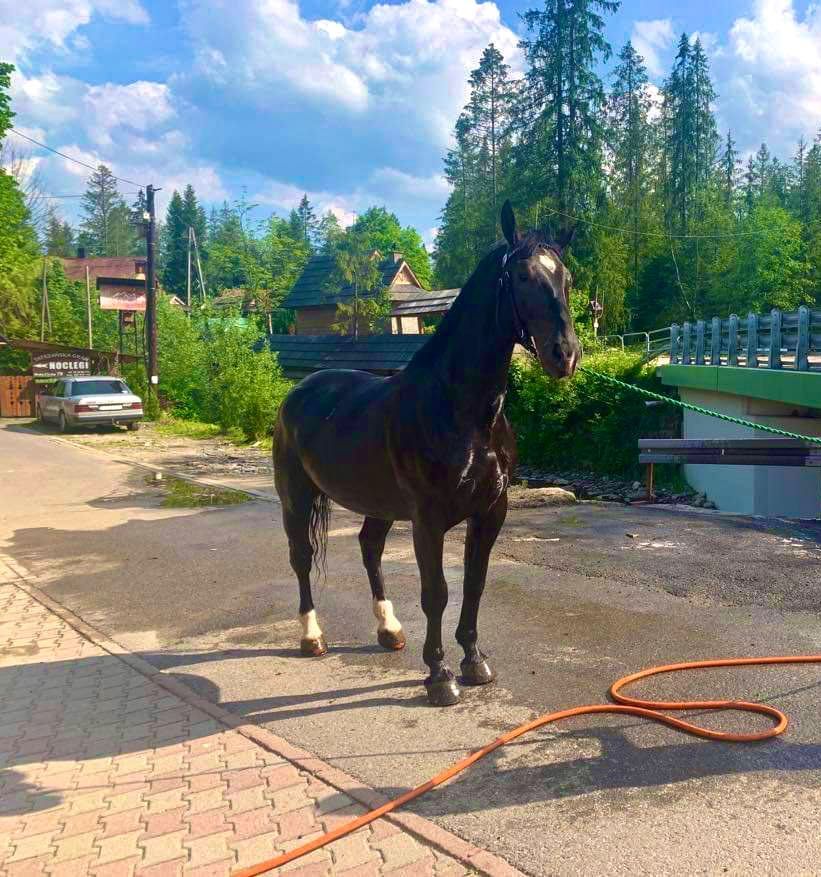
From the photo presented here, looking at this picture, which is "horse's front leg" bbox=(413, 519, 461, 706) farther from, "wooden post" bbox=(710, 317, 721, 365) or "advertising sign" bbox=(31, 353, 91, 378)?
"advertising sign" bbox=(31, 353, 91, 378)

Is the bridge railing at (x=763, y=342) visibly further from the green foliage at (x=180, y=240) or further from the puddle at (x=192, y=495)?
the green foliage at (x=180, y=240)

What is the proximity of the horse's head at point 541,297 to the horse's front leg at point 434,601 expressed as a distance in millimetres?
1172

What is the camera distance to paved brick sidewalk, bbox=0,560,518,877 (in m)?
2.91

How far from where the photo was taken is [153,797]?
11.2 feet

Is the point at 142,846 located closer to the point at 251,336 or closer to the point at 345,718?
the point at 345,718

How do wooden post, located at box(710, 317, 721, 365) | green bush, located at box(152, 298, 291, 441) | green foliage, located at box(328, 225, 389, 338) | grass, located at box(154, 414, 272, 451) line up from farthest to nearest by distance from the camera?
green foliage, located at box(328, 225, 389, 338) < green bush, located at box(152, 298, 291, 441) < grass, located at box(154, 414, 272, 451) < wooden post, located at box(710, 317, 721, 365)

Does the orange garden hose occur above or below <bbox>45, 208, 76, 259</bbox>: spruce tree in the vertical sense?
below

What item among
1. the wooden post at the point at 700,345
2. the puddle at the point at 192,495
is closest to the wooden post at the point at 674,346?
the wooden post at the point at 700,345

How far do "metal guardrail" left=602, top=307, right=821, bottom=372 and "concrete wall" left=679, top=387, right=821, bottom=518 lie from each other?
0.94m

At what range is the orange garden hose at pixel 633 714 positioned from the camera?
3074mm

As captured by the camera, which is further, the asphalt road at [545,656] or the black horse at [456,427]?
the black horse at [456,427]

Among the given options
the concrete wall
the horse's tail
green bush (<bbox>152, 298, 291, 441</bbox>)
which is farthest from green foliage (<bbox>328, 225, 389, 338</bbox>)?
the horse's tail

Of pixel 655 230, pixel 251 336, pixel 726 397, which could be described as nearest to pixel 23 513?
pixel 726 397

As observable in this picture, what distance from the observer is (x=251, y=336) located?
27.9 meters
